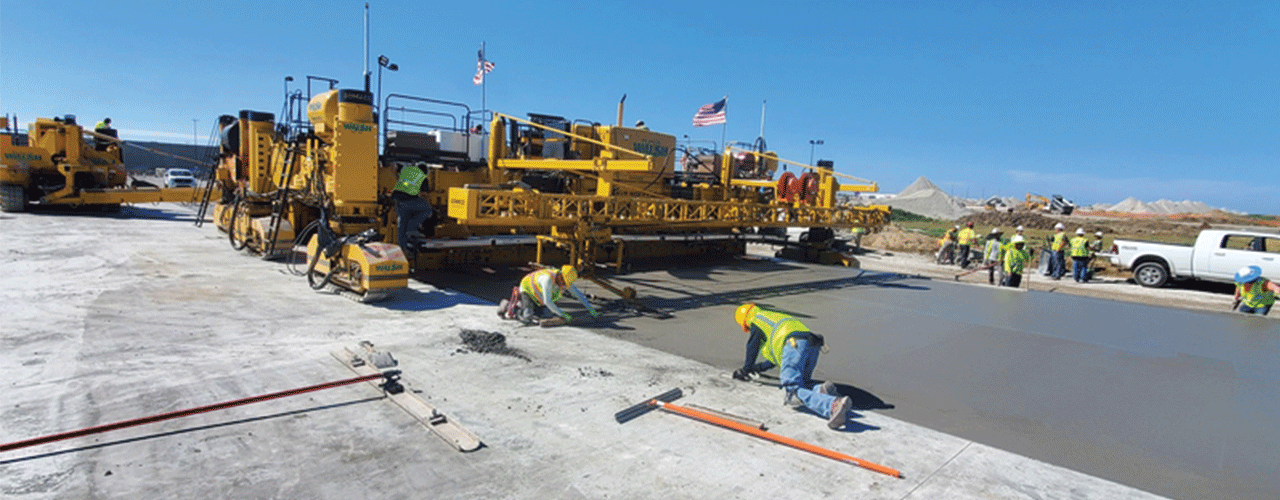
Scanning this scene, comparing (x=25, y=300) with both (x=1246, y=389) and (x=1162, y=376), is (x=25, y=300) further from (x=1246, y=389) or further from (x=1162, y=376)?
(x=1246, y=389)

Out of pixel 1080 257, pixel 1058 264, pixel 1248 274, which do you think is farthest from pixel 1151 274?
pixel 1248 274

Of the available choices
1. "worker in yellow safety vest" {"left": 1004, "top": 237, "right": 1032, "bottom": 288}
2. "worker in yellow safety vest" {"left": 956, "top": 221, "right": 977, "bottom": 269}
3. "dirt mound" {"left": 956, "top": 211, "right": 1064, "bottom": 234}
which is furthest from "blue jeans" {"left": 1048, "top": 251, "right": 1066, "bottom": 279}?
"dirt mound" {"left": 956, "top": 211, "right": 1064, "bottom": 234}

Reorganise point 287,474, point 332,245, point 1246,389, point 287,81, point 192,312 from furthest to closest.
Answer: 1. point 287,81
2. point 332,245
3. point 192,312
4. point 1246,389
5. point 287,474

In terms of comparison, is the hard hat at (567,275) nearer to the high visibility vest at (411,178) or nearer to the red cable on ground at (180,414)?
the red cable on ground at (180,414)

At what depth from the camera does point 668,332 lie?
836 cm

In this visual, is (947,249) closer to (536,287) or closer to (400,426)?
(536,287)

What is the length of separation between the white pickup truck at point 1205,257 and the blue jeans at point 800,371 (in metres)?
16.5

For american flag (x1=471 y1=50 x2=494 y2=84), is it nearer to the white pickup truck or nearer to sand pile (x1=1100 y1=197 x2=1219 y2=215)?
the white pickup truck

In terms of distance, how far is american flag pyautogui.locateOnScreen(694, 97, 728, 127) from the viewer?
1867 cm

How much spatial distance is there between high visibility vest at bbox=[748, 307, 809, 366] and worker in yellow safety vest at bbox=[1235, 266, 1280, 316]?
9901 millimetres

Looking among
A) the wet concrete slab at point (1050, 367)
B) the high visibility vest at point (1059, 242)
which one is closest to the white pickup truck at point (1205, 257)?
the high visibility vest at point (1059, 242)

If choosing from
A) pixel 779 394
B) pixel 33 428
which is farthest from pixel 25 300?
pixel 779 394

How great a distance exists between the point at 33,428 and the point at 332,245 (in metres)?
5.42

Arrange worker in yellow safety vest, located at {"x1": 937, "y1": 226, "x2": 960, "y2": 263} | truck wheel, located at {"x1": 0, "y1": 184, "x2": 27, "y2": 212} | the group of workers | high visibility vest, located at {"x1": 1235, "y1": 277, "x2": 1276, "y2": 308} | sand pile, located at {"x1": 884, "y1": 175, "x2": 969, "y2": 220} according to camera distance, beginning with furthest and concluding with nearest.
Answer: sand pile, located at {"x1": 884, "y1": 175, "x2": 969, "y2": 220} < worker in yellow safety vest, located at {"x1": 937, "y1": 226, "x2": 960, "y2": 263} < truck wheel, located at {"x1": 0, "y1": 184, "x2": 27, "y2": 212} < the group of workers < high visibility vest, located at {"x1": 1235, "y1": 277, "x2": 1276, "y2": 308}
